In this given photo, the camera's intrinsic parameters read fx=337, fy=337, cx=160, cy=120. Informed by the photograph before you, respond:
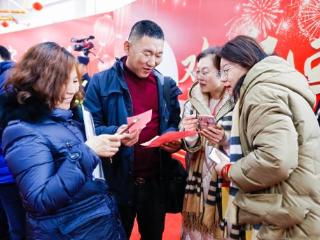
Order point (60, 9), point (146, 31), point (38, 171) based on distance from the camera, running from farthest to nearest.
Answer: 1. point (60, 9)
2. point (146, 31)
3. point (38, 171)

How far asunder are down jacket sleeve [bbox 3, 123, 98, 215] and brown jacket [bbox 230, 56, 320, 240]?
61 centimetres

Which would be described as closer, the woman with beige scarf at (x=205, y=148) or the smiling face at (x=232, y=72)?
the smiling face at (x=232, y=72)

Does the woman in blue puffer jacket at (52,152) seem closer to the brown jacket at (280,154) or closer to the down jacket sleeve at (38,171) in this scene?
the down jacket sleeve at (38,171)

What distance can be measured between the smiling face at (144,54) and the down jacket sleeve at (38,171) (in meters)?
0.86

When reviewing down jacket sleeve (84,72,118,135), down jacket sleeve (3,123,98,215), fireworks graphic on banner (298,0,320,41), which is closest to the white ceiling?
fireworks graphic on banner (298,0,320,41)

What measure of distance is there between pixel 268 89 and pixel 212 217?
2.63 feet

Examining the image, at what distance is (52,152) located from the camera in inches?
43.9

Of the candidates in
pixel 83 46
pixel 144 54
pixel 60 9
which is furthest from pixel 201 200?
pixel 60 9

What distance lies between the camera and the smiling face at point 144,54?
183cm

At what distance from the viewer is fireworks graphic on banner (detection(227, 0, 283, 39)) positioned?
252 centimetres

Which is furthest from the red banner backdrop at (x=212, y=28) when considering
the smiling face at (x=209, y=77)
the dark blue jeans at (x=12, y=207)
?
the dark blue jeans at (x=12, y=207)

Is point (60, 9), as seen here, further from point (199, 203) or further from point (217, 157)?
point (217, 157)

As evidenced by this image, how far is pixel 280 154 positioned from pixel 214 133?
521mm

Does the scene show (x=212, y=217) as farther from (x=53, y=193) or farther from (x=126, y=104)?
(x=53, y=193)
